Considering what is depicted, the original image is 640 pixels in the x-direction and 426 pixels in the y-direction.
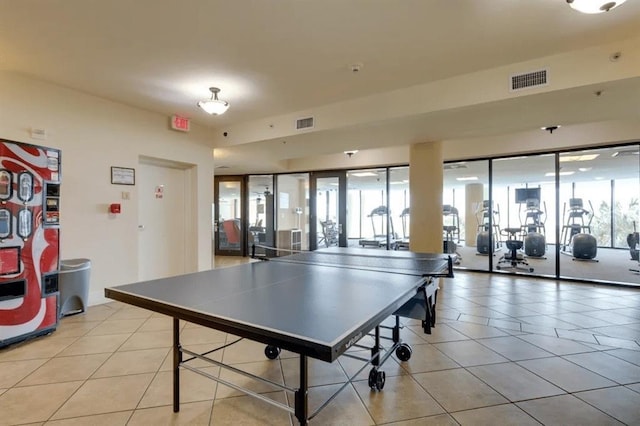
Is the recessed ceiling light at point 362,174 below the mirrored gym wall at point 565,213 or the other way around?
the other way around

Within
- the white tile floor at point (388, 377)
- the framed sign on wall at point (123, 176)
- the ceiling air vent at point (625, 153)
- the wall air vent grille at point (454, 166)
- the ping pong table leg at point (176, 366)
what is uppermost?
the ceiling air vent at point (625, 153)

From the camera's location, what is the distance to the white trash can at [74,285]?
3.76 meters

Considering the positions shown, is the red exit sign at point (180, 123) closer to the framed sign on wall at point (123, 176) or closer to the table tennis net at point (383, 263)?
Answer: the framed sign on wall at point (123, 176)

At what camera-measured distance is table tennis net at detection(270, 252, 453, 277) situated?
8.20 ft

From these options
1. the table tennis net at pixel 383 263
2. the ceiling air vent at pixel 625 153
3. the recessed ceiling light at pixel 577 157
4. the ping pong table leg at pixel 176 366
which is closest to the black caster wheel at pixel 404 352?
the table tennis net at pixel 383 263

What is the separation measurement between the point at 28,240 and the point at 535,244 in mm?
9632

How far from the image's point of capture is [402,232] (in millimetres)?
8852

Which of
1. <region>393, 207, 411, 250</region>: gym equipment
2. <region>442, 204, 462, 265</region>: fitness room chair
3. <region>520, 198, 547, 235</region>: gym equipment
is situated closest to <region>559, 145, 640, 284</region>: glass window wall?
<region>520, 198, 547, 235</region>: gym equipment

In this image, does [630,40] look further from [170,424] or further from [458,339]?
[170,424]

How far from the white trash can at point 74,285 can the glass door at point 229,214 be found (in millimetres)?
5234

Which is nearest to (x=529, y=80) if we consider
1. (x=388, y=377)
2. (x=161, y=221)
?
(x=388, y=377)

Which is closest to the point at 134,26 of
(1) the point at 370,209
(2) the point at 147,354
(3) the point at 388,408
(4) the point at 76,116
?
(4) the point at 76,116

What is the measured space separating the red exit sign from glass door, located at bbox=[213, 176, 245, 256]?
4.22 meters

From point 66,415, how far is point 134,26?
2912 millimetres
